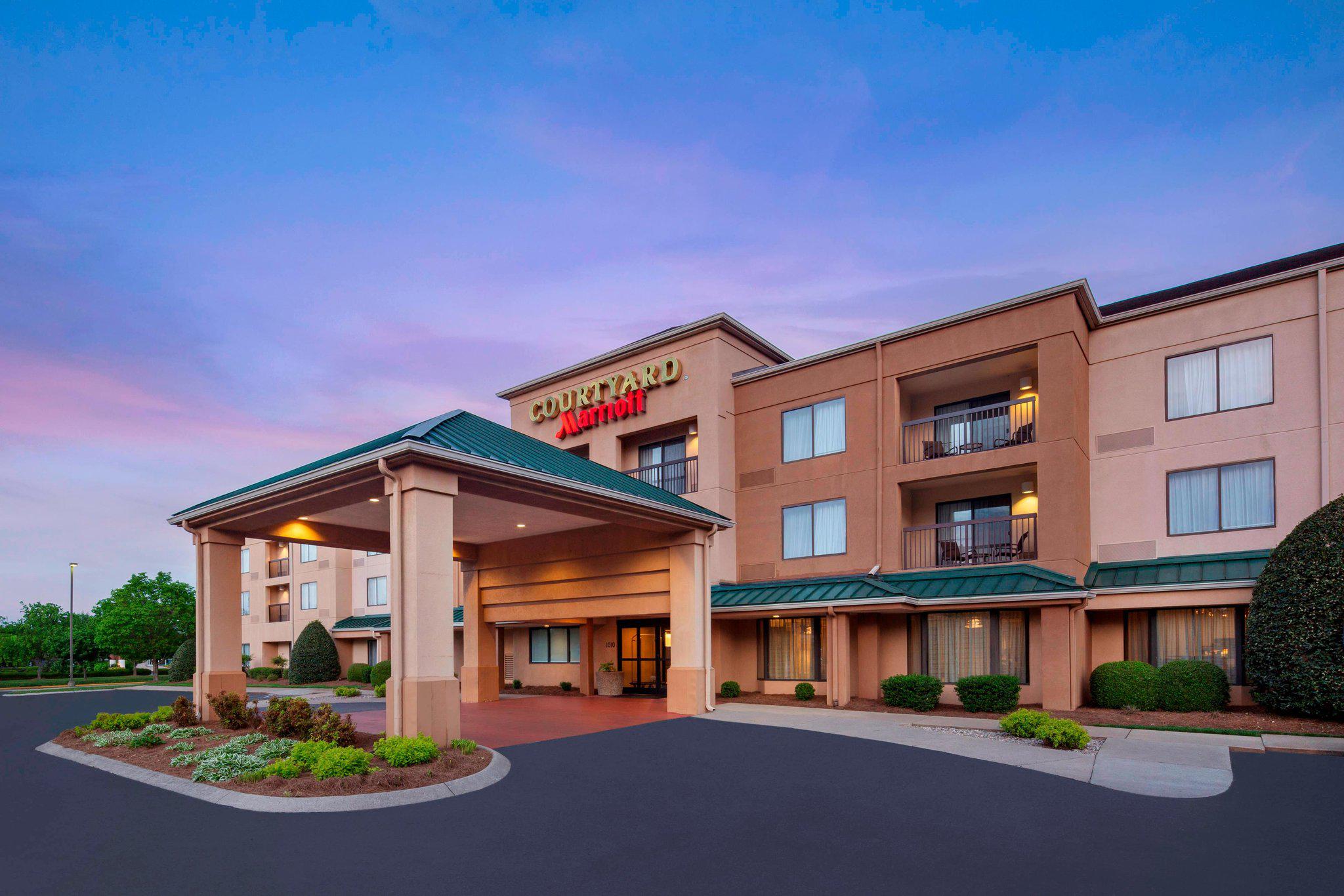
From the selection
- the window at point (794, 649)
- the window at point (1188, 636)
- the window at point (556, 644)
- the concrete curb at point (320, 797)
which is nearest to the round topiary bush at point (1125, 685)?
the window at point (1188, 636)

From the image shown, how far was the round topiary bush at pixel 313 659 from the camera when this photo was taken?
127ft

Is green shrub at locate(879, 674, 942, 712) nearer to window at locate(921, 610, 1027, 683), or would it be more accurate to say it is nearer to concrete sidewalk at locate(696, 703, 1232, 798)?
concrete sidewalk at locate(696, 703, 1232, 798)

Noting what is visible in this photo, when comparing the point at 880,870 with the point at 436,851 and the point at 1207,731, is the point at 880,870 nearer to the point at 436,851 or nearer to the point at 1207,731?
the point at 436,851

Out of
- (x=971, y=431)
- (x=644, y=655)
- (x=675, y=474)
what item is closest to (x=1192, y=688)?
(x=971, y=431)

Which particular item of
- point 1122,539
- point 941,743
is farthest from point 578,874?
point 1122,539

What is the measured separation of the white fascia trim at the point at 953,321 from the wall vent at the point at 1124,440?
2.97 meters

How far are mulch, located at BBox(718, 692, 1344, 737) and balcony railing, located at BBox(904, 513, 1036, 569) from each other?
3775 mm

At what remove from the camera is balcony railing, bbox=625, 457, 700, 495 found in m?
25.4

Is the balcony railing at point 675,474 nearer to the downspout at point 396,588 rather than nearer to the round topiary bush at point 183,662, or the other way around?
the downspout at point 396,588

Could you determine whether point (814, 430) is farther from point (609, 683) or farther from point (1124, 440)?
point (609, 683)

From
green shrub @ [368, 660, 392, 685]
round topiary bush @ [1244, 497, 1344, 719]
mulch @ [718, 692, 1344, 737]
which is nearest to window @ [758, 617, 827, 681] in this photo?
mulch @ [718, 692, 1344, 737]

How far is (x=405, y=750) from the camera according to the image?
1057 cm

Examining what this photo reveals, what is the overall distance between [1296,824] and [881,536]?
13736 millimetres

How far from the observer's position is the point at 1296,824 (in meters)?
8.23
